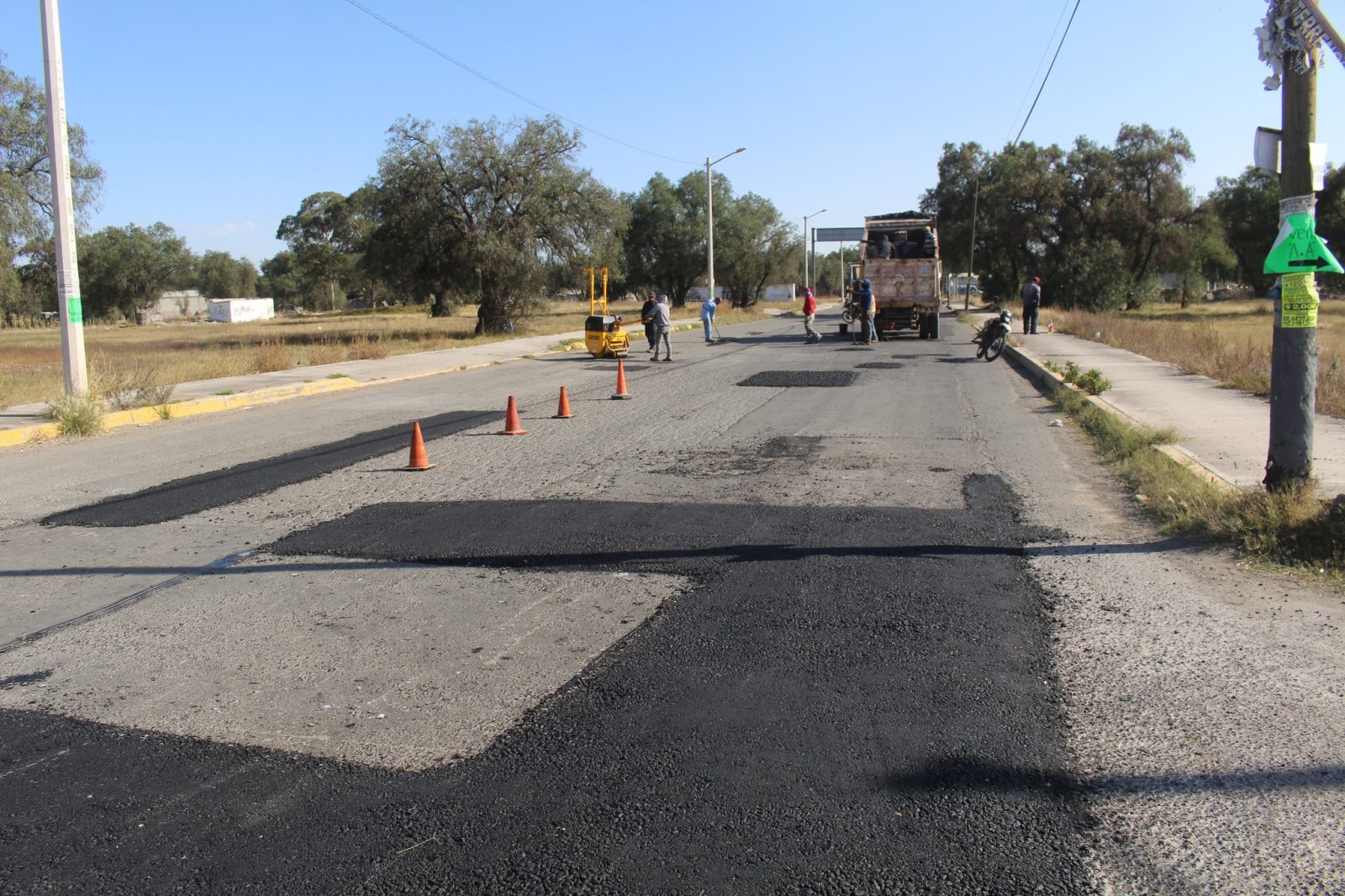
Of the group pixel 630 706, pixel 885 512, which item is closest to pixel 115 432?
pixel 885 512

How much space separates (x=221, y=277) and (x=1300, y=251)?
143m

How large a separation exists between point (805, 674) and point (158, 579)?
4.14 metres

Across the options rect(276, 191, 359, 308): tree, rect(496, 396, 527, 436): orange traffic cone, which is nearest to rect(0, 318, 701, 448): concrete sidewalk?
rect(496, 396, 527, 436): orange traffic cone

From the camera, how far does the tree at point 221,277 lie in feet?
434

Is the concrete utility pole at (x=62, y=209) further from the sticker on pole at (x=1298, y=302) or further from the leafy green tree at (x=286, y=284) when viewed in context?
the leafy green tree at (x=286, y=284)

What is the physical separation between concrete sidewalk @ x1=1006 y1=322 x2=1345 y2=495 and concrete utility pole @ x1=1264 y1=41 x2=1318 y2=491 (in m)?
0.96

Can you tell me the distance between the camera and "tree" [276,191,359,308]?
379 feet

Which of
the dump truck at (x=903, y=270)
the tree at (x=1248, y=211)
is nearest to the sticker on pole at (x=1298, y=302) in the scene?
the dump truck at (x=903, y=270)

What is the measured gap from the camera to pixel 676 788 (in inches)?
138

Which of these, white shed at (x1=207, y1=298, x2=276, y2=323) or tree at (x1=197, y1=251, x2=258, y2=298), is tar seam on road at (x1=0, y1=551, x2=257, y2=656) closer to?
white shed at (x1=207, y1=298, x2=276, y2=323)

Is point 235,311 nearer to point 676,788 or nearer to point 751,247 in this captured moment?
point 751,247

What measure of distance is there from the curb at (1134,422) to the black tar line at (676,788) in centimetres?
378

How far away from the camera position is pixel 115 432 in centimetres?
1334

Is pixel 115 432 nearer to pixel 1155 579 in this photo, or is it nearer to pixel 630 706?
pixel 630 706
